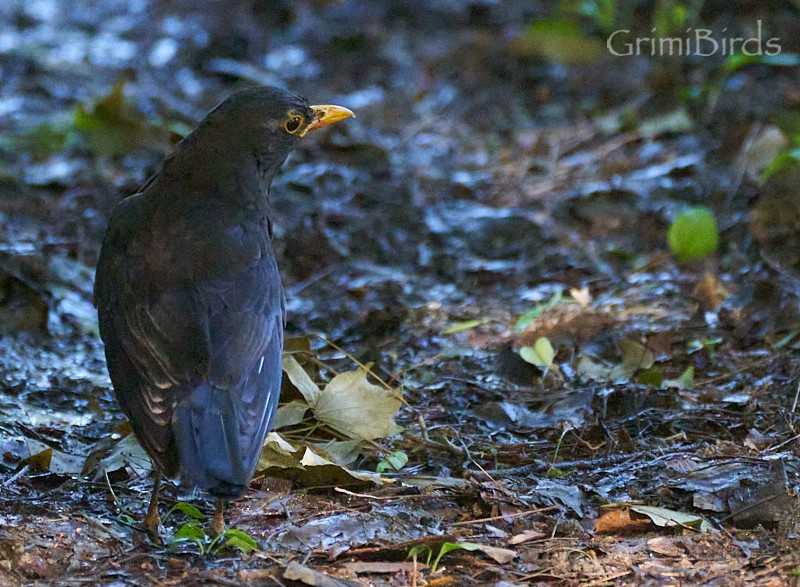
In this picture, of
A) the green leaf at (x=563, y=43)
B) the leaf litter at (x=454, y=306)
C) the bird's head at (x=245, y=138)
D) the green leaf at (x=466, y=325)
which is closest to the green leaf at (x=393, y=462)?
the leaf litter at (x=454, y=306)

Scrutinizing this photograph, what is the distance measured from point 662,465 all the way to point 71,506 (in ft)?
6.67

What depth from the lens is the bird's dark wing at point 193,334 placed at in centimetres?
358

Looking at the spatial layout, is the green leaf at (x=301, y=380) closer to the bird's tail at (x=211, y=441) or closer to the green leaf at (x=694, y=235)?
the bird's tail at (x=211, y=441)

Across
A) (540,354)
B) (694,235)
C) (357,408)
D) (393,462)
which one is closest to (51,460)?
(357,408)

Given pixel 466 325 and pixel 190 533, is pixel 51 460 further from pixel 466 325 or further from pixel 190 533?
pixel 466 325

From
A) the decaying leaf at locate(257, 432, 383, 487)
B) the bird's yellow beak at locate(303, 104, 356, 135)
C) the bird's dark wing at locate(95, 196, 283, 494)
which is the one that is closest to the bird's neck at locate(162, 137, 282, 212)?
the bird's dark wing at locate(95, 196, 283, 494)

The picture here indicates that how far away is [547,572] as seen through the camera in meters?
3.45

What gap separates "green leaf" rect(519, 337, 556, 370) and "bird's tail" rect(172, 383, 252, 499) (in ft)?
5.49

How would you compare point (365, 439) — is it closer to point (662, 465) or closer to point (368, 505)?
point (368, 505)

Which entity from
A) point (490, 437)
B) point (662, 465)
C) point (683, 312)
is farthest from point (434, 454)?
point (683, 312)

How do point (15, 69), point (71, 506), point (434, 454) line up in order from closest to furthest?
point (71, 506) < point (434, 454) < point (15, 69)

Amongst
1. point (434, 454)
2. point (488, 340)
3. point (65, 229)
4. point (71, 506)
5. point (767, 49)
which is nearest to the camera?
point (71, 506)

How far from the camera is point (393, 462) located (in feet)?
13.9

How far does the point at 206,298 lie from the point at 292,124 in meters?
0.95
